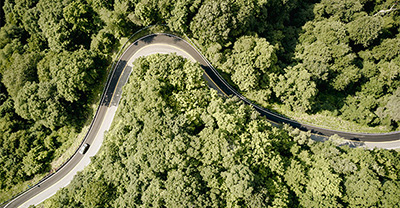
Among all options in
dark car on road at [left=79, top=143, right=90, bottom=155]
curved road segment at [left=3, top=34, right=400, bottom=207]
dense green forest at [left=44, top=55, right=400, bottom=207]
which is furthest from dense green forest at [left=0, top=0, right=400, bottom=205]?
dense green forest at [left=44, top=55, right=400, bottom=207]

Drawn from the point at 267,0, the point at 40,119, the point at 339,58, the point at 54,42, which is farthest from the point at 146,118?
the point at 339,58

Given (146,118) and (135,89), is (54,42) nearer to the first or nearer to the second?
(135,89)

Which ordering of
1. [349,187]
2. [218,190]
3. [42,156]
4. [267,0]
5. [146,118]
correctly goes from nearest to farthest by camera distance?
[218,190] < [349,187] < [146,118] < [42,156] < [267,0]

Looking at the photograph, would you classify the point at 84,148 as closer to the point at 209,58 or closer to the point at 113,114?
the point at 113,114

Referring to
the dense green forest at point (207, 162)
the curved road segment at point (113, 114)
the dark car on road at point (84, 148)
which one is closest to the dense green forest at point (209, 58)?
the curved road segment at point (113, 114)

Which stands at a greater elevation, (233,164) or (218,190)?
(233,164)

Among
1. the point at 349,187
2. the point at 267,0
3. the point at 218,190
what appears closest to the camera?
the point at 218,190

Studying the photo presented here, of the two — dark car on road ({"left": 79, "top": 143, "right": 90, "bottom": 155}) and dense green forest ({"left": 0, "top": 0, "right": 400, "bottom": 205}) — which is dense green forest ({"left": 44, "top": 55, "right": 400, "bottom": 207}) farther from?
dark car on road ({"left": 79, "top": 143, "right": 90, "bottom": 155})
